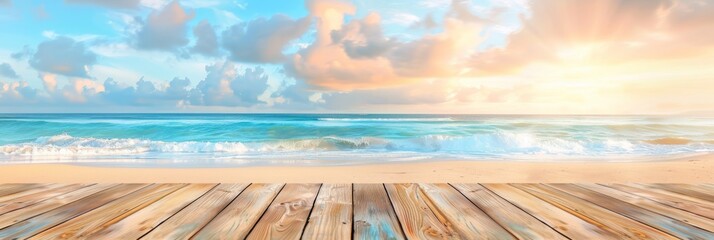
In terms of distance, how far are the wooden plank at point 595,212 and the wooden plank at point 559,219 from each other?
0.04 meters

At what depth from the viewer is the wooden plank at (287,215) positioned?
121 cm

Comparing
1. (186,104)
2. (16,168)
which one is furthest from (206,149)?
(186,104)

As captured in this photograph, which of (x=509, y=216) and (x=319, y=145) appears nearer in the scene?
(x=509, y=216)

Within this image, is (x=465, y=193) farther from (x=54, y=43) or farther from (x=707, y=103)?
(x=54, y=43)

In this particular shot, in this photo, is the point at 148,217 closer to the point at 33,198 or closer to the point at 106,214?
the point at 106,214

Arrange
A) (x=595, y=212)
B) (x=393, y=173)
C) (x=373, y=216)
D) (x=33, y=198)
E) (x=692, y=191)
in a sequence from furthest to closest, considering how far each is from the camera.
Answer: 1. (x=393, y=173)
2. (x=692, y=191)
3. (x=33, y=198)
4. (x=595, y=212)
5. (x=373, y=216)

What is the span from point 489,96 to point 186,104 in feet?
59.0

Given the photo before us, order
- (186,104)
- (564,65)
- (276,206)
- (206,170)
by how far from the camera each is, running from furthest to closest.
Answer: (186,104)
(564,65)
(206,170)
(276,206)

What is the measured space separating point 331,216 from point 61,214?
979 millimetres

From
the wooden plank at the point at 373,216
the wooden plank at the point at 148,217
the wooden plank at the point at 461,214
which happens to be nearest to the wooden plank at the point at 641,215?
the wooden plank at the point at 461,214

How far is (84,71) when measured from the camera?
896 inches

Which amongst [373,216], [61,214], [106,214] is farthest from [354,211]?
[61,214]

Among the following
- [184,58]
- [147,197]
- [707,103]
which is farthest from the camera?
[184,58]

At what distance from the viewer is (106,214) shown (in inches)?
57.5
